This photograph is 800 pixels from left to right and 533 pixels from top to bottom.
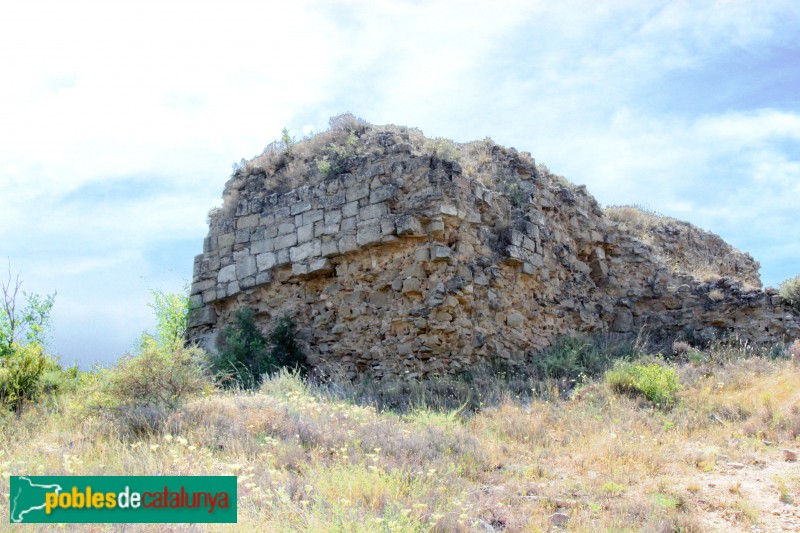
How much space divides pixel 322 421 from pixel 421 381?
2.67 meters

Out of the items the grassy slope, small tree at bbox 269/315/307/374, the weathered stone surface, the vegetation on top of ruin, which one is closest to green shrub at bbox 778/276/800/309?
the vegetation on top of ruin

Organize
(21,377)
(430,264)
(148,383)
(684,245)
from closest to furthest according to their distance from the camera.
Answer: (148,383)
(21,377)
(430,264)
(684,245)

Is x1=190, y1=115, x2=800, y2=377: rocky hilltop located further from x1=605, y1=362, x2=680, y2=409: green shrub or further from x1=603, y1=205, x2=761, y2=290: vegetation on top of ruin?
x1=605, y1=362, x2=680, y2=409: green shrub

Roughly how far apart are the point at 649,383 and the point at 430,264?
10.8 ft

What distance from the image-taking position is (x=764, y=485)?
17.9 feet

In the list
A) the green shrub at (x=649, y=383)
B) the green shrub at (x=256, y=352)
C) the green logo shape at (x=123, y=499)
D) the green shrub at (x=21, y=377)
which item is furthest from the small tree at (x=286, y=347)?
the green logo shape at (x=123, y=499)

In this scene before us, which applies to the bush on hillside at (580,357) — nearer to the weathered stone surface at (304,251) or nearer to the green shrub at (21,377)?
the weathered stone surface at (304,251)

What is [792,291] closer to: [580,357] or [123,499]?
[580,357]

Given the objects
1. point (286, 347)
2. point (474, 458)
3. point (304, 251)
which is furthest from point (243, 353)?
point (474, 458)

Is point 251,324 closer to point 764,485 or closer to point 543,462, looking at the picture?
point 543,462

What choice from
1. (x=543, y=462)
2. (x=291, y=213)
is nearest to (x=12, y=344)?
(x=291, y=213)

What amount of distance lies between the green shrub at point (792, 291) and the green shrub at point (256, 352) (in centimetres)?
778

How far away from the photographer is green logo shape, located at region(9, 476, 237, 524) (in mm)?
3963

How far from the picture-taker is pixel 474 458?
6.02 meters
